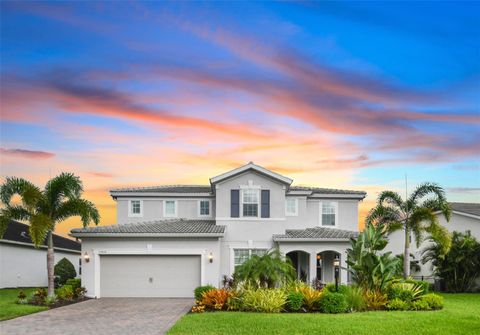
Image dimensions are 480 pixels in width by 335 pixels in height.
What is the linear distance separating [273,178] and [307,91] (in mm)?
7495

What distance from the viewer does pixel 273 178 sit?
2994 centimetres

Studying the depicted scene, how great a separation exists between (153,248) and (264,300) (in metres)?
9.76

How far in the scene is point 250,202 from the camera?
3005 centimetres

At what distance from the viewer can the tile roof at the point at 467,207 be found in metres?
34.7

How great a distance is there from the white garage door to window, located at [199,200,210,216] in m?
4.66

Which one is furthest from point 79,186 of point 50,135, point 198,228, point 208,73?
point 208,73

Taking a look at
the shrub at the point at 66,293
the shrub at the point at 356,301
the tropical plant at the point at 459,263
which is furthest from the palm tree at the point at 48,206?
the tropical plant at the point at 459,263

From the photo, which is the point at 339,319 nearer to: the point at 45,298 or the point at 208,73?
the point at 208,73

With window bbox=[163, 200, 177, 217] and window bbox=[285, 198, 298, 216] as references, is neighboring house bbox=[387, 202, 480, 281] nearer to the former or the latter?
window bbox=[285, 198, 298, 216]

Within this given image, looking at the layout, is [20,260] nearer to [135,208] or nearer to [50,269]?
[135,208]

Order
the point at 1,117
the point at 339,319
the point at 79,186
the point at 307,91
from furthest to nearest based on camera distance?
the point at 79,186 < the point at 307,91 < the point at 1,117 < the point at 339,319

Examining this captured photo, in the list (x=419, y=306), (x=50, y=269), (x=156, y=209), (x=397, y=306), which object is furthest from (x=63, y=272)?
(x=419, y=306)

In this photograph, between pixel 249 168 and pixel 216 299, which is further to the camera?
pixel 249 168

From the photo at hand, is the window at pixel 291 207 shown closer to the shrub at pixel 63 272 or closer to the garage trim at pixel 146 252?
the garage trim at pixel 146 252
